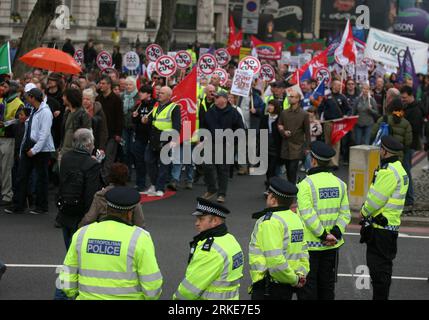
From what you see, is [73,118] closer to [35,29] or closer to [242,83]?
[242,83]

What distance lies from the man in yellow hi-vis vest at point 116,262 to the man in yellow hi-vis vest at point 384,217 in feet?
11.7

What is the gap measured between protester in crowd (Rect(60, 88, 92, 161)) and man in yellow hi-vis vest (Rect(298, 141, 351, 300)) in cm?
491

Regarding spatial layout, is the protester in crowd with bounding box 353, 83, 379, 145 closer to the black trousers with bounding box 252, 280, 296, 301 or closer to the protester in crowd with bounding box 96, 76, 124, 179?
the protester in crowd with bounding box 96, 76, 124, 179

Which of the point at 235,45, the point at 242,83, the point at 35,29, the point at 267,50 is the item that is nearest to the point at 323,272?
the point at 242,83

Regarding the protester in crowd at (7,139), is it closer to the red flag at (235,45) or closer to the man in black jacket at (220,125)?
Answer: the man in black jacket at (220,125)

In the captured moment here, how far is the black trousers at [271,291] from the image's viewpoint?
26.7 feet

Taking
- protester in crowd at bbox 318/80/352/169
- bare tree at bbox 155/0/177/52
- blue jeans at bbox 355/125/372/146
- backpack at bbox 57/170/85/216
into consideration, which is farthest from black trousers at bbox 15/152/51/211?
bare tree at bbox 155/0/177/52

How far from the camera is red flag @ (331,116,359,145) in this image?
20.6 m

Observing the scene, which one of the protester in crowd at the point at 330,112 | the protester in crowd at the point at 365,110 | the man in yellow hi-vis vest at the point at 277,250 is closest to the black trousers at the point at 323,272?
the man in yellow hi-vis vest at the point at 277,250

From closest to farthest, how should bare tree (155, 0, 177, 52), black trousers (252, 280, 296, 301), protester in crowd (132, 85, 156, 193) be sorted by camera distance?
black trousers (252, 280, 296, 301) < protester in crowd (132, 85, 156, 193) < bare tree (155, 0, 177, 52)

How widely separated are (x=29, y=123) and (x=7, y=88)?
121cm

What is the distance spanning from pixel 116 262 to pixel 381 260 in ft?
12.8

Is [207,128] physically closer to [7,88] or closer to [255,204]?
[255,204]

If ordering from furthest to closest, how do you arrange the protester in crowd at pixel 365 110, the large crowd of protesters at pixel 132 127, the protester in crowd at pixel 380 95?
the protester in crowd at pixel 380 95, the protester in crowd at pixel 365 110, the large crowd of protesters at pixel 132 127
